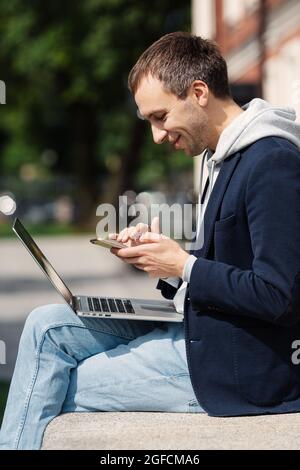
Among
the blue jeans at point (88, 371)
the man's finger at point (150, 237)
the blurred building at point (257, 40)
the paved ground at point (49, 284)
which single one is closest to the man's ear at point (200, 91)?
the man's finger at point (150, 237)

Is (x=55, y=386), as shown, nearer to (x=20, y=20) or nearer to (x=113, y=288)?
(x=113, y=288)

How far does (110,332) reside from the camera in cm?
329

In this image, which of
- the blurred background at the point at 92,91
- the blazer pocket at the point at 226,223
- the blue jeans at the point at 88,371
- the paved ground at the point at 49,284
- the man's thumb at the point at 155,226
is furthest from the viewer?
the blurred background at the point at 92,91

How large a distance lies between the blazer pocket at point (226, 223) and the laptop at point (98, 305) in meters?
0.38

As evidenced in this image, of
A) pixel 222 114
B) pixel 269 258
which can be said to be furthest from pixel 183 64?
pixel 269 258

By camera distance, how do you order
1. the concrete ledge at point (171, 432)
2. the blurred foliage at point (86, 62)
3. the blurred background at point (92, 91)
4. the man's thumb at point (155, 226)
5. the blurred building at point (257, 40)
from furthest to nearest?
1. the blurred foliage at point (86, 62)
2. the blurred building at point (257, 40)
3. the blurred background at point (92, 91)
4. the man's thumb at point (155, 226)
5. the concrete ledge at point (171, 432)

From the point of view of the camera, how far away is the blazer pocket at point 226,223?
9.71ft

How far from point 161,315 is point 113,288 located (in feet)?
32.4

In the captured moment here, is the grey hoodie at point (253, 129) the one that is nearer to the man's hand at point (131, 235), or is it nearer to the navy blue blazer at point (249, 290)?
the navy blue blazer at point (249, 290)

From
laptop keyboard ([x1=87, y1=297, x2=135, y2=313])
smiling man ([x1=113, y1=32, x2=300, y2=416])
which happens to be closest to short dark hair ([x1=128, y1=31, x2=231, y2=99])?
smiling man ([x1=113, y1=32, x2=300, y2=416])

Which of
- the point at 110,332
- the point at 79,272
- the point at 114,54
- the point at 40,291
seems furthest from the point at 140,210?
the point at 114,54

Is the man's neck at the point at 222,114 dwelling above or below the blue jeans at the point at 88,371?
above

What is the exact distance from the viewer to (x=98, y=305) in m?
3.21

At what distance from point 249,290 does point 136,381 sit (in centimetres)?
53
